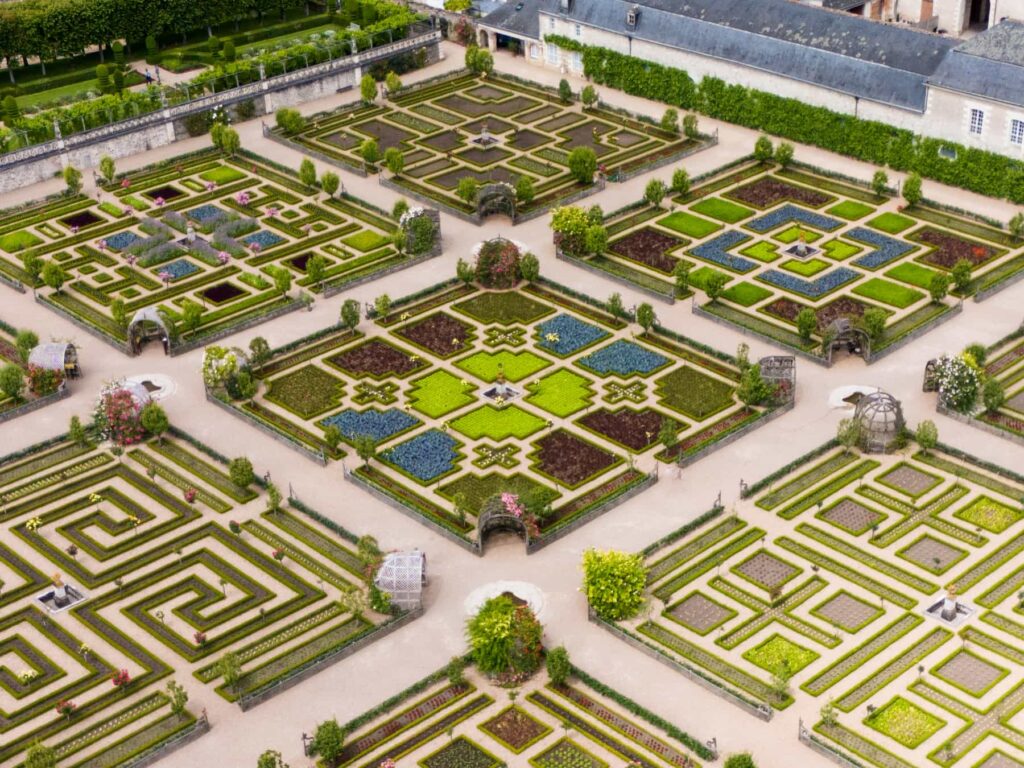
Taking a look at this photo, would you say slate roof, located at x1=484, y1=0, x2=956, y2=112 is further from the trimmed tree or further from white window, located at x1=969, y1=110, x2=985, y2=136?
the trimmed tree

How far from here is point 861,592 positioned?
6694 centimetres

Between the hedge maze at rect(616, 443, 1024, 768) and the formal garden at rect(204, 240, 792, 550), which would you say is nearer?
the hedge maze at rect(616, 443, 1024, 768)

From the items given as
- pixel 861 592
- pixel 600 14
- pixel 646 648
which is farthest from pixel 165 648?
pixel 600 14

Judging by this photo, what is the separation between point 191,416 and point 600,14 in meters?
59.2

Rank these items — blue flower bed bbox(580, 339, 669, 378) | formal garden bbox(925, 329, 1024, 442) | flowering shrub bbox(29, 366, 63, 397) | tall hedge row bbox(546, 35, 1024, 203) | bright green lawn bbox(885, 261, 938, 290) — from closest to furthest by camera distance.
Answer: formal garden bbox(925, 329, 1024, 442) → flowering shrub bbox(29, 366, 63, 397) → blue flower bed bbox(580, 339, 669, 378) → bright green lawn bbox(885, 261, 938, 290) → tall hedge row bbox(546, 35, 1024, 203)

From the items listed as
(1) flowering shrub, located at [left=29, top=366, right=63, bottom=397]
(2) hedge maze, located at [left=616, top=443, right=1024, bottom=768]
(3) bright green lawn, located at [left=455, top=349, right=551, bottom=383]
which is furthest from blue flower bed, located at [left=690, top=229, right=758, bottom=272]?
(1) flowering shrub, located at [left=29, top=366, right=63, bottom=397]

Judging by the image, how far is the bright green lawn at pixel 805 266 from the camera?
93.6m

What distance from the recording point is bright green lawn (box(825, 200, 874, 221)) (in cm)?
10038

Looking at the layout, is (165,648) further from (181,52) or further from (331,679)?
(181,52)

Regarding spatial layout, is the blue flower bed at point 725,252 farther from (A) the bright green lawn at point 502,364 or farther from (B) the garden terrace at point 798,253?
(A) the bright green lawn at point 502,364

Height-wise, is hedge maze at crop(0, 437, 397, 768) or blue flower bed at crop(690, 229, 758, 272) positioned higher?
blue flower bed at crop(690, 229, 758, 272)

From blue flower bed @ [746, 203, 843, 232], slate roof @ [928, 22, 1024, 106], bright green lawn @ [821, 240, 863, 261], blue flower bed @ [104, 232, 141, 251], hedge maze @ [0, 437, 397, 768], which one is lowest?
hedge maze @ [0, 437, 397, 768]

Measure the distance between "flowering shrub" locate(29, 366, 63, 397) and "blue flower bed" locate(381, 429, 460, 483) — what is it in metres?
20.9

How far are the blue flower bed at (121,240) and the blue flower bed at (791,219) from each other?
43792 millimetres
